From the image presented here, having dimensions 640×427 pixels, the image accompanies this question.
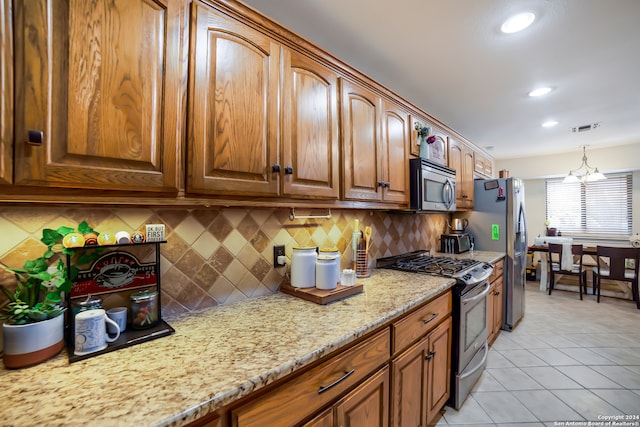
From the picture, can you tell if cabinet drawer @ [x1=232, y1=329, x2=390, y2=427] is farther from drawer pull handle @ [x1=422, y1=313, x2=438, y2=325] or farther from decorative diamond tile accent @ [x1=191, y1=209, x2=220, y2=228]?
decorative diamond tile accent @ [x1=191, y1=209, x2=220, y2=228]

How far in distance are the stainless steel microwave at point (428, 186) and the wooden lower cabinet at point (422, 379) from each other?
84 cm

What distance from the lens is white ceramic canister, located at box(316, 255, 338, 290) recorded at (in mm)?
1399

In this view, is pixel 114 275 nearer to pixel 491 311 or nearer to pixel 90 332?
pixel 90 332

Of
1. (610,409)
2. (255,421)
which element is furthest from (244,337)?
(610,409)

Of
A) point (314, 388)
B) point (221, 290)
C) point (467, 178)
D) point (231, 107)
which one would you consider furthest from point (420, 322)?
point (467, 178)

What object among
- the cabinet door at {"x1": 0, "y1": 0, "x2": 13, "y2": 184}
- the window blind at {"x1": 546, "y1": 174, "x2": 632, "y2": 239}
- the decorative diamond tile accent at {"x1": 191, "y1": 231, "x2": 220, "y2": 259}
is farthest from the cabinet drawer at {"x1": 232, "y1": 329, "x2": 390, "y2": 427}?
the window blind at {"x1": 546, "y1": 174, "x2": 632, "y2": 239}

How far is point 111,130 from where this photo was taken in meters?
→ 0.78

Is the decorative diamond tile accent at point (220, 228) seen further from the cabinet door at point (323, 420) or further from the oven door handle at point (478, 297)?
the oven door handle at point (478, 297)

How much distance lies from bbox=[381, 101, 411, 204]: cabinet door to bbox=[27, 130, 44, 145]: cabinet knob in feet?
5.15

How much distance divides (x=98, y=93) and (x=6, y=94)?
7.1 inches

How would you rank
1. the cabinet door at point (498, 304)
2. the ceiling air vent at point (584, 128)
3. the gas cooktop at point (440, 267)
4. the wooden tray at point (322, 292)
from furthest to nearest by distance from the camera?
the ceiling air vent at point (584, 128), the cabinet door at point (498, 304), the gas cooktop at point (440, 267), the wooden tray at point (322, 292)

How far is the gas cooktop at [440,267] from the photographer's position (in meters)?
1.86

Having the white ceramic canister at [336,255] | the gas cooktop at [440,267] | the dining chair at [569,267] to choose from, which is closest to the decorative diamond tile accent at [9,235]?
the white ceramic canister at [336,255]

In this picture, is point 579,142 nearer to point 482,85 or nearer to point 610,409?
point 482,85
